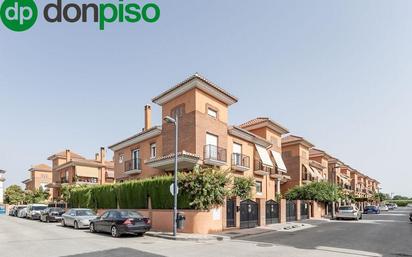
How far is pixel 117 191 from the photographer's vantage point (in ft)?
93.1

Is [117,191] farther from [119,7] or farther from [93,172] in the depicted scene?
[93,172]

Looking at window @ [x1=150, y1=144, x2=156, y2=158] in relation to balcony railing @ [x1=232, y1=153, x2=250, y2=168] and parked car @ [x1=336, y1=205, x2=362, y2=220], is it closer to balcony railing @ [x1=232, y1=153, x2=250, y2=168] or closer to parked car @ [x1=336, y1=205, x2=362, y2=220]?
balcony railing @ [x1=232, y1=153, x2=250, y2=168]

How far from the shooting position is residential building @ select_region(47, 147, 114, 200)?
5278 cm

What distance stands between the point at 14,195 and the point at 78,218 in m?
53.1

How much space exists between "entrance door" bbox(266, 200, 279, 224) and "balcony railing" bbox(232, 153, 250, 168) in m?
4.26

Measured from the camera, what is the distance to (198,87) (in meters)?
26.0

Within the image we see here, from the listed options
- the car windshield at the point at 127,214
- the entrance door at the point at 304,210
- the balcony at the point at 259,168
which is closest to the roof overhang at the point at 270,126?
the balcony at the point at 259,168

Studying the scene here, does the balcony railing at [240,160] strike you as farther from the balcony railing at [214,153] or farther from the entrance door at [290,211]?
the entrance door at [290,211]

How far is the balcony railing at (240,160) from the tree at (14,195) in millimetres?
53884

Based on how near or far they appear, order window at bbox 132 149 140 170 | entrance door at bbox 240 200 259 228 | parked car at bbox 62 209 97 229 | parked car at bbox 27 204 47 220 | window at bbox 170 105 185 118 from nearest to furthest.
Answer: entrance door at bbox 240 200 259 228, parked car at bbox 62 209 97 229, window at bbox 170 105 185 118, window at bbox 132 149 140 170, parked car at bbox 27 204 47 220

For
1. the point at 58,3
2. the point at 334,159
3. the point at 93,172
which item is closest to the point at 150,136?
the point at 58,3

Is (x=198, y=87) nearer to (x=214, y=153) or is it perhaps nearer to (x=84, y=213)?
(x=214, y=153)

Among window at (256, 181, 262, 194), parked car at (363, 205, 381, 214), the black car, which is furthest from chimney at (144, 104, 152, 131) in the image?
parked car at (363, 205, 381, 214)

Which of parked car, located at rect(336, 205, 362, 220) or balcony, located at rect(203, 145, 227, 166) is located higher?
balcony, located at rect(203, 145, 227, 166)
